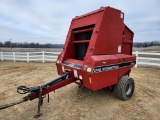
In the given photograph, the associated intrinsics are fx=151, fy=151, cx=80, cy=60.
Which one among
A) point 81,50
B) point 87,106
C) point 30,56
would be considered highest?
point 81,50

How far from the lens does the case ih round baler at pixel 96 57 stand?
335cm

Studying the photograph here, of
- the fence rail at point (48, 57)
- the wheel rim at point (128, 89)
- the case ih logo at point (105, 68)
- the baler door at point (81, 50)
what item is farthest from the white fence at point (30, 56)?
the case ih logo at point (105, 68)

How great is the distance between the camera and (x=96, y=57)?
11.2ft

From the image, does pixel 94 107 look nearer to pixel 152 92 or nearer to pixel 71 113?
pixel 71 113

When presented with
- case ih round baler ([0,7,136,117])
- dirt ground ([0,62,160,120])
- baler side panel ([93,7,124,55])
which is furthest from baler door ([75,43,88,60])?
Result: dirt ground ([0,62,160,120])

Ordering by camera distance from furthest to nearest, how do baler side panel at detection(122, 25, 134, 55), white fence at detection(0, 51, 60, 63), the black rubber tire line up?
white fence at detection(0, 51, 60, 63) < baler side panel at detection(122, 25, 134, 55) < the black rubber tire

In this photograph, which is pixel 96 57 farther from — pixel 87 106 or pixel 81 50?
pixel 87 106

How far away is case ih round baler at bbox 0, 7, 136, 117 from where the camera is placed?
11.0ft

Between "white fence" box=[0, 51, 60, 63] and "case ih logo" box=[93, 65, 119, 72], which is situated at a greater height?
"case ih logo" box=[93, 65, 119, 72]

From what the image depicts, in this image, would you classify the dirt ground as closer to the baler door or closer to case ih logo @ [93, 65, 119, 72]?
case ih logo @ [93, 65, 119, 72]

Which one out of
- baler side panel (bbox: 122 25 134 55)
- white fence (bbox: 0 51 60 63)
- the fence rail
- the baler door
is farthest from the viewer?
white fence (bbox: 0 51 60 63)

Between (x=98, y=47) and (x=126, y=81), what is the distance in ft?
4.26

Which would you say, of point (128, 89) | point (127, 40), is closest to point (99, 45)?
point (127, 40)

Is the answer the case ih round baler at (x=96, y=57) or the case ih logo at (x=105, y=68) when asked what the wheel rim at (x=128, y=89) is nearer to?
the case ih round baler at (x=96, y=57)
